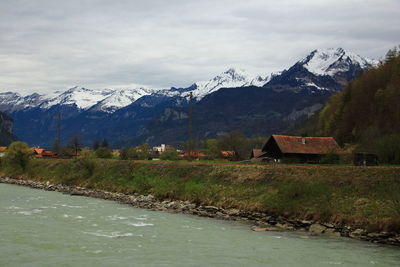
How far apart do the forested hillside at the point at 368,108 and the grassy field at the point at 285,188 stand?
42462 millimetres

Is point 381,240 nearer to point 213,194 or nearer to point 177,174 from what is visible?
point 213,194

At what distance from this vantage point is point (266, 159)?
81062 mm

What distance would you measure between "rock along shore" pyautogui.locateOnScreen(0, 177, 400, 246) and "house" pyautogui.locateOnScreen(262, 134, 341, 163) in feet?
89.4

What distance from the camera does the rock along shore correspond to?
117 feet

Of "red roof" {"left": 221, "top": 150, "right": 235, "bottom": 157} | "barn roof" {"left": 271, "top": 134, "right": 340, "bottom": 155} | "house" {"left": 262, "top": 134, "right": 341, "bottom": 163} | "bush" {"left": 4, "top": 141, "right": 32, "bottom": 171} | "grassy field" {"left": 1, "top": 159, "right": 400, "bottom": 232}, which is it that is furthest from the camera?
"red roof" {"left": 221, "top": 150, "right": 235, "bottom": 157}

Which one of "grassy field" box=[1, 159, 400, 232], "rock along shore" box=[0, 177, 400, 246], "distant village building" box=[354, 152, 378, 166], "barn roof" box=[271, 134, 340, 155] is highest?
"barn roof" box=[271, 134, 340, 155]

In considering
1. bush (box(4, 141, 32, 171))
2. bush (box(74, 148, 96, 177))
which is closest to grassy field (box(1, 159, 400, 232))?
bush (box(74, 148, 96, 177))

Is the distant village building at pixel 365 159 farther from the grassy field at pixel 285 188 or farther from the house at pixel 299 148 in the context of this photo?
the house at pixel 299 148

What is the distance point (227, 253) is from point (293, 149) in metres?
51.3

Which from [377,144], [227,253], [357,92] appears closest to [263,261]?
[227,253]

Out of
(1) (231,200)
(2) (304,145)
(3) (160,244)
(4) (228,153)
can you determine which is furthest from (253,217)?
(4) (228,153)

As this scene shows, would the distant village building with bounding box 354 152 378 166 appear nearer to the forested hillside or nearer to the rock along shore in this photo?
the rock along shore

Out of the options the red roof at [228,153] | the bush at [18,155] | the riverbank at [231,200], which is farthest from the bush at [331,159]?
the bush at [18,155]

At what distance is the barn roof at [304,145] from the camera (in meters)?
78.7
